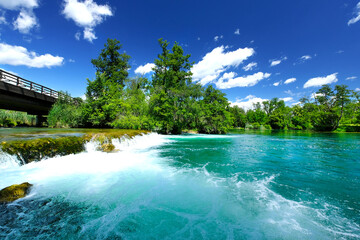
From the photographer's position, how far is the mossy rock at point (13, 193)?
11.5ft

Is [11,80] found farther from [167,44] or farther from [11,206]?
[167,44]

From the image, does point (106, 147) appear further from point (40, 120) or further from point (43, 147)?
point (40, 120)

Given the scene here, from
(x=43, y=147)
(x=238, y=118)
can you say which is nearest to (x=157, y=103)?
(x=43, y=147)

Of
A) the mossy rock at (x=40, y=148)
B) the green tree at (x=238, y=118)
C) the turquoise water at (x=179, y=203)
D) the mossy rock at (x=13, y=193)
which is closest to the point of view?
the turquoise water at (x=179, y=203)

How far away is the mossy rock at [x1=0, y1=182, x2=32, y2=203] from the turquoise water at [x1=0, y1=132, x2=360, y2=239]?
25 centimetres

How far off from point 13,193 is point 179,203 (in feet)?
13.7

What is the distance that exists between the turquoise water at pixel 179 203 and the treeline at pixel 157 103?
16.0 meters

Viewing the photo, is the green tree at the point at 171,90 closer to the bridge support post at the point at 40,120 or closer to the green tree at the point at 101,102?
the green tree at the point at 101,102

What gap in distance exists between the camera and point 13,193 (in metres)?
3.71

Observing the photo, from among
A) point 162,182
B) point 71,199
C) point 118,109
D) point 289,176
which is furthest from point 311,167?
point 118,109

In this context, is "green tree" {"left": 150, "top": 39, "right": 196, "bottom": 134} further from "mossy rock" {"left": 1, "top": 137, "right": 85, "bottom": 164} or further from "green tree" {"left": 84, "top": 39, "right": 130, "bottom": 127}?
"mossy rock" {"left": 1, "top": 137, "right": 85, "bottom": 164}

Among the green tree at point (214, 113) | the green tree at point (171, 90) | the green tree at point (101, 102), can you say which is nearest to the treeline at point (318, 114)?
the green tree at point (214, 113)

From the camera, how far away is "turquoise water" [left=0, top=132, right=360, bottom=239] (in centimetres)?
278

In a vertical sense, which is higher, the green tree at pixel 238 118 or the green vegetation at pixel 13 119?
the green tree at pixel 238 118
